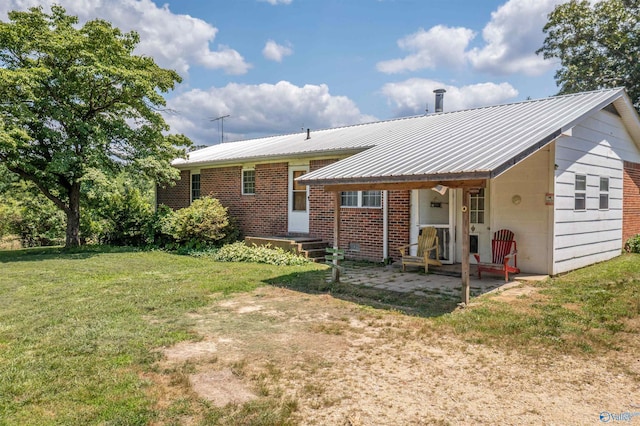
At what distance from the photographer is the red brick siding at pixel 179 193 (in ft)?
56.6

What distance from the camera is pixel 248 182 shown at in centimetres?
1488

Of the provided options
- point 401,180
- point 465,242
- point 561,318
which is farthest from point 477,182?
point 561,318

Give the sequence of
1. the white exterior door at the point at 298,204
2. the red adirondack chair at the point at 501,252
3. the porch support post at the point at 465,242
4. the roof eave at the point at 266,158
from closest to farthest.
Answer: the porch support post at the point at 465,242
the red adirondack chair at the point at 501,252
the roof eave at the point at 266,158
the white exterior door at the point at 298,204

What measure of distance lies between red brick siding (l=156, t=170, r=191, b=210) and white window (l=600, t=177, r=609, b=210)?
1387 cm

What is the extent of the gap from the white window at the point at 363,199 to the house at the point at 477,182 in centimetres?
3

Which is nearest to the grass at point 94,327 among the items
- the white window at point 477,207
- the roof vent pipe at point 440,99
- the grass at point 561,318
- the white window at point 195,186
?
the grass at point 561,318

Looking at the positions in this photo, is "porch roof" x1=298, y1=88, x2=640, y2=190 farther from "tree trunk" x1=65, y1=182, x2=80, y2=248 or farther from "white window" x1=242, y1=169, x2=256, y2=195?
"tree trunk" x1=65, y1=182, x2=80, y2=248

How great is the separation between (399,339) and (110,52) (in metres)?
12.3

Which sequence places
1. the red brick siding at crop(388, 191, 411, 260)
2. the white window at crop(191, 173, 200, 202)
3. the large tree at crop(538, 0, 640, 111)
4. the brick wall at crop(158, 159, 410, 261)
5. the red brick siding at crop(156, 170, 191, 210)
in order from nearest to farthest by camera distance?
the red brick siding at crop(388, 191, 411, 260) → the brick wall at crop(158, 159, 410, 261) → the white window at crop(191, 173, 200, 202) → the red brick siding at crop(156, 170, 191, 210) → the large tree at crop(538, 0, 640, 111)

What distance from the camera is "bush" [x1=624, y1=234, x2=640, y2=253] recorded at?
1173cm

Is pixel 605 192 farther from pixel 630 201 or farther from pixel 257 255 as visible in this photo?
pixel 257 255

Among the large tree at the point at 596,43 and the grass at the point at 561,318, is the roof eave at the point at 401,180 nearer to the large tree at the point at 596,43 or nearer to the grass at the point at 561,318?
the grass at the point at 561,318

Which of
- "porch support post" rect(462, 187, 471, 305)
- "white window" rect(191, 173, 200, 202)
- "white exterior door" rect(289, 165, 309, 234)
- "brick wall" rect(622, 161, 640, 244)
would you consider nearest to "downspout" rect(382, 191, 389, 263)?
"white exterior door" rect(289, 165, 309, 234)

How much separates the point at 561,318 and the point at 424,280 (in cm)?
314
